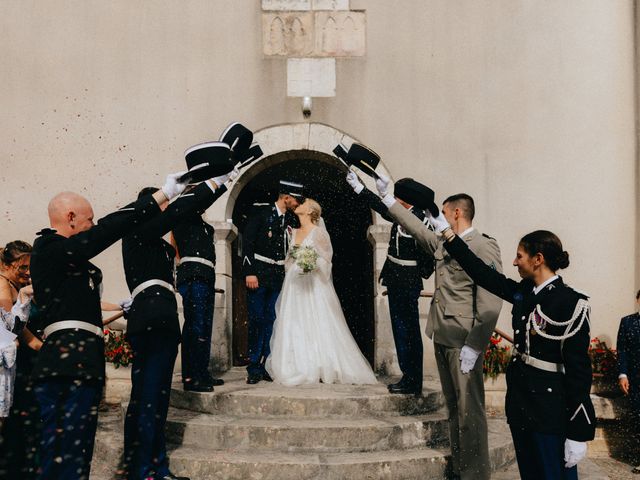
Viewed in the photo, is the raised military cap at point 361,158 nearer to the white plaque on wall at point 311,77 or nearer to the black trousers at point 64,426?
the black trousers at point 64,426

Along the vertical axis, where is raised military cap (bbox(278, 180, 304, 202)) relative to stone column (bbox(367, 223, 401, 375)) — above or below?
above

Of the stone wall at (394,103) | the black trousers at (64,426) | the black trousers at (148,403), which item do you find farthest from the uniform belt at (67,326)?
the stone wall at (394,103)

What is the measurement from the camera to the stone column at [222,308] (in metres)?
7.45

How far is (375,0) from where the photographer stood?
796 cm

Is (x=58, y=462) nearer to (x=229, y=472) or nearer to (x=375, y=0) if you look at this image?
(x=229, y=472)

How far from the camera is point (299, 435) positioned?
17.3 feet

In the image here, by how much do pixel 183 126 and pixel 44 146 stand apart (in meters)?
1.57

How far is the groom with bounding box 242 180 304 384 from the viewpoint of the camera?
21.7 ft

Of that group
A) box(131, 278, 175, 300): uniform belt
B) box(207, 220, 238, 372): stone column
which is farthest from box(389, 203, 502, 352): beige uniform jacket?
box(207, 220, 238, 372): stone column

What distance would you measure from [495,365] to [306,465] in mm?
3226

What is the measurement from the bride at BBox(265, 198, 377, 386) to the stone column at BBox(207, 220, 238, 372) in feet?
2.75

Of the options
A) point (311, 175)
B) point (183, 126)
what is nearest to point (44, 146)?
point (183, 126)

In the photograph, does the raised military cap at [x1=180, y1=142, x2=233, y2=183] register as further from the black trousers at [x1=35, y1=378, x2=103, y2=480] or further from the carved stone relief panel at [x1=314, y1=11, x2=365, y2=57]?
the carved stone relief panel at [x1=314, y1=11, x2=365, y2=57]

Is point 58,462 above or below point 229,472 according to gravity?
above
